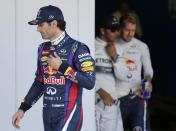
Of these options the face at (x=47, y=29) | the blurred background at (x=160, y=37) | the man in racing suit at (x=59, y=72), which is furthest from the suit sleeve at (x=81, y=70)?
the blurred background at (x=160, y=37)

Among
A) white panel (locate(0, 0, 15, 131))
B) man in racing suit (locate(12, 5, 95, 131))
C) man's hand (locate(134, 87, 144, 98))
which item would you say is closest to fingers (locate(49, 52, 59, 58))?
man in racing suit (locate(12, 5, 95, 131))

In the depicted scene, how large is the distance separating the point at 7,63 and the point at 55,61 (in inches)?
73.3

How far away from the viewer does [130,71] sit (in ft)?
20.0

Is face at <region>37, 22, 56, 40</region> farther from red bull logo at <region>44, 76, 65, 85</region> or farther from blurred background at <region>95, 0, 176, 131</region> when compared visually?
blurred background at <region>95, 0, 176, 131</region>

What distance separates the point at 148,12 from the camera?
1109 centimetres

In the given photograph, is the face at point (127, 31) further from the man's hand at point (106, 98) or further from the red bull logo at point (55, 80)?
the red bull logo at point (55, 80)

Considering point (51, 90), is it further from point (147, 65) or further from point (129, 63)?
point (147, 65)

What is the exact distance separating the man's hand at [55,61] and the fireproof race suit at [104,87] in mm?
1866

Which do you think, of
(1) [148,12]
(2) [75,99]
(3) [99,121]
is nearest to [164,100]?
(1) [148,12]

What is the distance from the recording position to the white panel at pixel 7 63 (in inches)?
230

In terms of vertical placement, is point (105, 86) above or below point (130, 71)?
below

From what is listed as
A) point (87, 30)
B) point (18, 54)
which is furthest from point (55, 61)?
point (87, 30)

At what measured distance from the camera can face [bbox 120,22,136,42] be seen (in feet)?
19.8

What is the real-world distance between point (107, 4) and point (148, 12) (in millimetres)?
814
